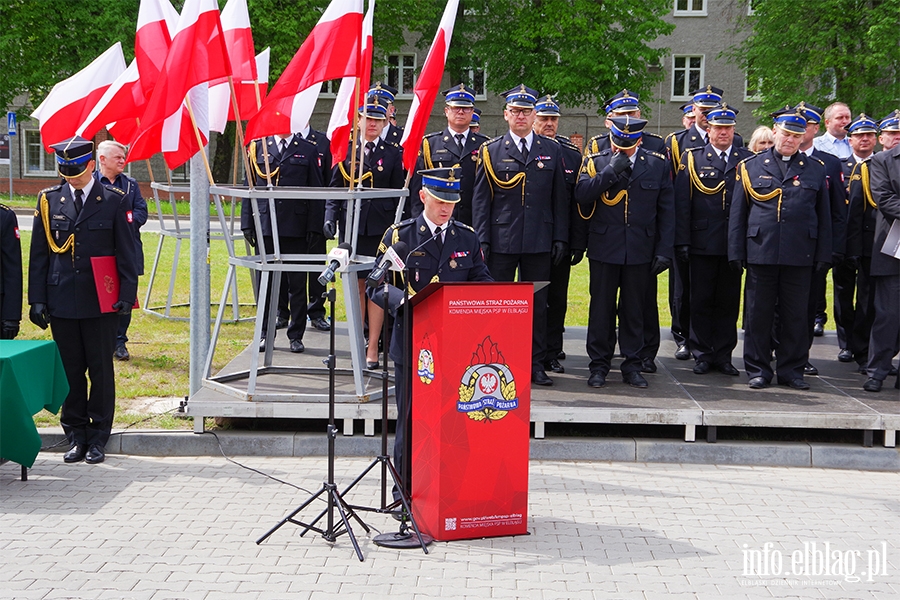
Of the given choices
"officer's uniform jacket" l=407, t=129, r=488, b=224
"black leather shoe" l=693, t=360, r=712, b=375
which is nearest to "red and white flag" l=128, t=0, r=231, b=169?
"officer's uniform jacket" l=407, t=129, r=488, b=224

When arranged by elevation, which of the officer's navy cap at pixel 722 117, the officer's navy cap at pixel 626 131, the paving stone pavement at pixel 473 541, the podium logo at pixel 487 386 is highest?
the officer's navy cap at pixel 722 117

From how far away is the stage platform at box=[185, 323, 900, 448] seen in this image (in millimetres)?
7660

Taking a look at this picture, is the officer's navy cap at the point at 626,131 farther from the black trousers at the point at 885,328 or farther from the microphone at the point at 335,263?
the microphone at the point at 335,263

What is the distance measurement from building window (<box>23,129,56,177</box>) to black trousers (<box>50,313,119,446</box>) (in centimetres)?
4007

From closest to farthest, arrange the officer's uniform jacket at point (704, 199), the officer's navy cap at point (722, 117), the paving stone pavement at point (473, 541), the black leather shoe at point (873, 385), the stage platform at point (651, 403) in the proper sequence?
the paving stone pavement at point (473, 541) → the stage platform at point (651, 403) → the black leather shoe at point (873, 385) → the officer's navy cap at point (722, 117) → the officer's uniform jacket at point (704, 199)

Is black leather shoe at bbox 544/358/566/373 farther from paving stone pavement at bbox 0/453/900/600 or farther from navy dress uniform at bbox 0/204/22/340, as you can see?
navy dress uniform at bbox 0/204/22/340

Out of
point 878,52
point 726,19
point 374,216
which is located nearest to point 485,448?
point 374,216

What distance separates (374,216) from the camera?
9891 millimetres

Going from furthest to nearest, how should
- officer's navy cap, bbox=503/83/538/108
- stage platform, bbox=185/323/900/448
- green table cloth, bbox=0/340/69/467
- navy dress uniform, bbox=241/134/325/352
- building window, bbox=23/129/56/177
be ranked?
1. building window, bbox=23/129/56/177
2. navy dress uniform, bbox=241/134/325/352
3. officer's navy cap, bbox=503/83/538/108
4. stage platform, bbox=185/323/900/448
5. green table cloth, bbox=0/340/69/467

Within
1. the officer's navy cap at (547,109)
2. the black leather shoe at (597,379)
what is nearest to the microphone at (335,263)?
the black leather shoe at (597,379)

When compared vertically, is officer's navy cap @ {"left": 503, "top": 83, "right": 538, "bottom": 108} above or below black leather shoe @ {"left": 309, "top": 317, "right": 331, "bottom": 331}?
above

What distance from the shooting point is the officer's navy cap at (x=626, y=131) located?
842 cm

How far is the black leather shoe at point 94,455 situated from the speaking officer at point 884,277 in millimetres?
6306

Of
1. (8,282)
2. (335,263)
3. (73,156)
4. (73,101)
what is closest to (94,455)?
(8,282)
